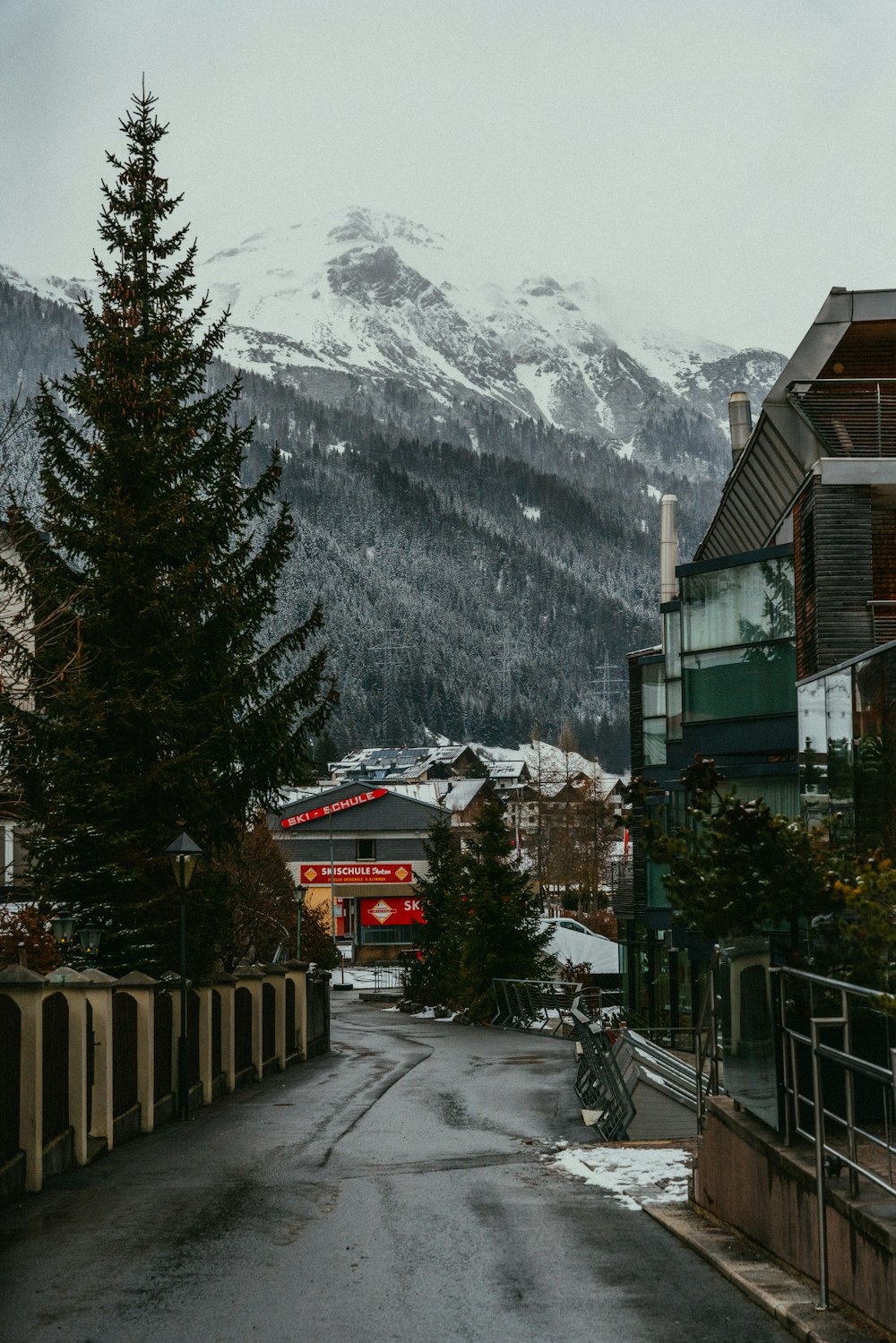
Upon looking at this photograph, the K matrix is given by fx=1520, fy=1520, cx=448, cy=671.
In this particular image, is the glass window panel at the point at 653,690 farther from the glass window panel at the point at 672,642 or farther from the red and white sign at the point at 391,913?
the red and white sign at the point at 391,913

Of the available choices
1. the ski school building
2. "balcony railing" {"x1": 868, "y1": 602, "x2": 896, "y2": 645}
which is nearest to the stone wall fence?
"balcony railing" {"x1": 868, "y1": 602, "x2": 896, "y2": 645}

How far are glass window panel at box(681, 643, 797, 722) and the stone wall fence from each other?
32.9 ft

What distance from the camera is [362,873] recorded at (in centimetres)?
10038

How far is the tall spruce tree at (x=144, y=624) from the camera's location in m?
22.9

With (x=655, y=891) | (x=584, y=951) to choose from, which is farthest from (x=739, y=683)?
(x=584, y=951)

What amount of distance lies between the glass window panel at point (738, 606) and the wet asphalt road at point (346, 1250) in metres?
12.4

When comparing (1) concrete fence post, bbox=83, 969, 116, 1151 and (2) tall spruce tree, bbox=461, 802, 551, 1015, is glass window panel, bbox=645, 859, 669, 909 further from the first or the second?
(1) concrete fence post, bbox=83, 969, 116, 1151

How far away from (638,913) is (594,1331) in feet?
116

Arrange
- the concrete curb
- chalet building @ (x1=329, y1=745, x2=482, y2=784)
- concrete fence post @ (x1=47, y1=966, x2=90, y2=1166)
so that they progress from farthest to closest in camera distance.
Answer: chalet building @ (x1=329, y1=745, x2=482, y2=784) < concrete fence post @ (x1=47, y1=966, x2=90, y2=1166) < the concrete curb

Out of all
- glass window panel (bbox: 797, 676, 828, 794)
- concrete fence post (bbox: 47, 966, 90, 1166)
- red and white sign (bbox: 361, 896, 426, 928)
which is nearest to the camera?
glass window panel (bbox: 797, 676, 828, 794)

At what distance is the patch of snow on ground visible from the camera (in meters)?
12.0

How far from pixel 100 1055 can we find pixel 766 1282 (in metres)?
8.21

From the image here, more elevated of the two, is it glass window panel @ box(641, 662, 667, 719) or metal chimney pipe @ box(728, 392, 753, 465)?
metal chimney pipe @ box(728, 392, 753, 465)

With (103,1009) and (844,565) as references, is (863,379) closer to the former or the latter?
(844,565)
